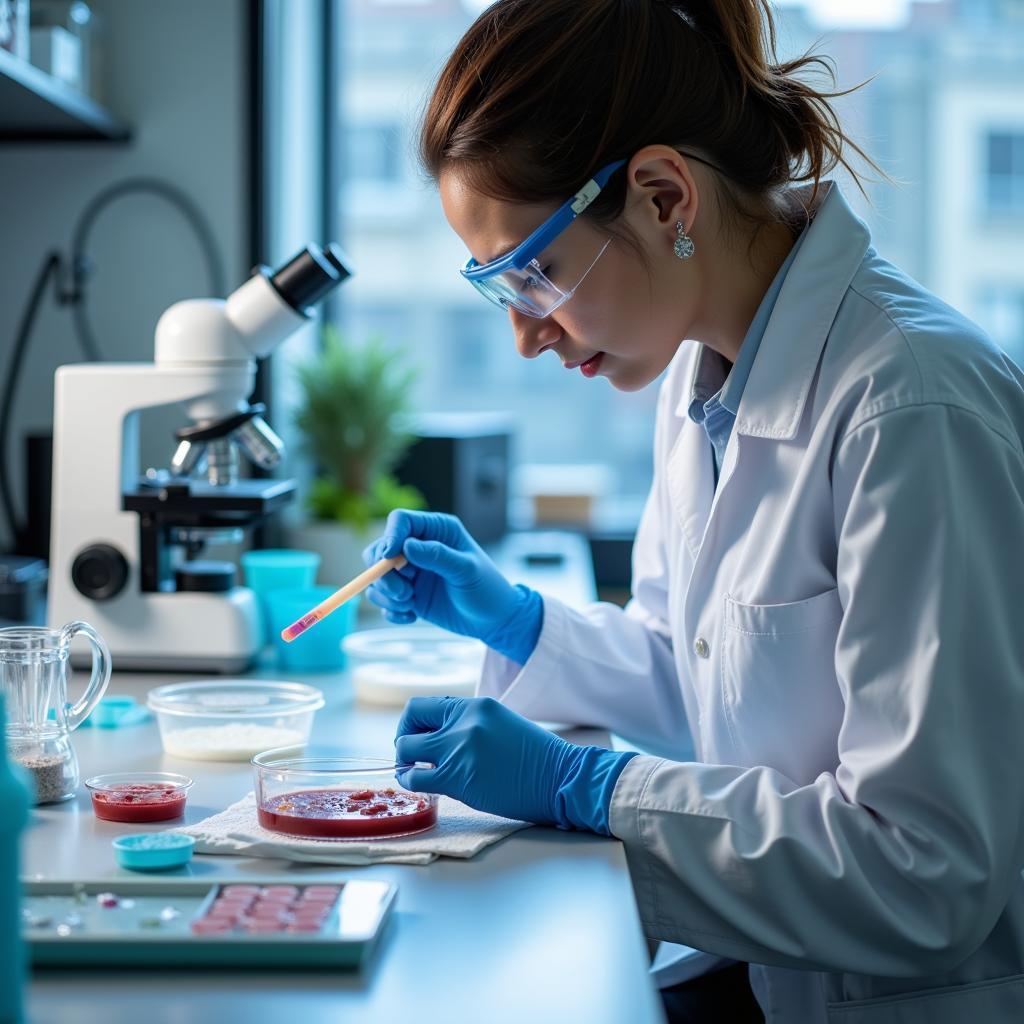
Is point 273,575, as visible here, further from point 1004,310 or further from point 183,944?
point 1004,310

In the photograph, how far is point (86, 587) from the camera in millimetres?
1836

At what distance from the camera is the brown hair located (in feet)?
4.03

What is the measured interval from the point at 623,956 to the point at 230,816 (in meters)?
0.43

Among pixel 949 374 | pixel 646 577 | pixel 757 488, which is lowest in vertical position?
pixel 646 577

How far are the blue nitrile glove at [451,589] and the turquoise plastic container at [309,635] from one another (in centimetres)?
28

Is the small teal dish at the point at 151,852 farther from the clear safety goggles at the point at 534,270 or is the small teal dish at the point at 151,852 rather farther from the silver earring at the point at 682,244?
the silver earring at the point at 682,244

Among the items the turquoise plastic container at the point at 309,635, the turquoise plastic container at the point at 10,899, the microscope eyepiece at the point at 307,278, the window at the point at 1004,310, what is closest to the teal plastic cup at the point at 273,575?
the turquoise plastic container at the point at 309,635

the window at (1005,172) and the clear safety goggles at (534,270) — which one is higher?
the window at (1005,172)

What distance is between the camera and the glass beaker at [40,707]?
118 cm

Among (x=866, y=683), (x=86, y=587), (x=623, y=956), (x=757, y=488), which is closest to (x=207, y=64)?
(x=86, y=587)

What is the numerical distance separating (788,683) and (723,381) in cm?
44

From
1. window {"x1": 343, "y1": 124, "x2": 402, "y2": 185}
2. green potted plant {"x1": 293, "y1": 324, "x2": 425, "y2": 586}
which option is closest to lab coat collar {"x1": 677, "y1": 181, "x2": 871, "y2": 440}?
green potted plant {"x1": 293, "y1": 324, "x2": 425, "y2": 586}

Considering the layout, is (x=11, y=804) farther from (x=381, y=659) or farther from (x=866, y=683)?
(x=381, y=659)

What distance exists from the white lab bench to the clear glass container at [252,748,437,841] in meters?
0.05
